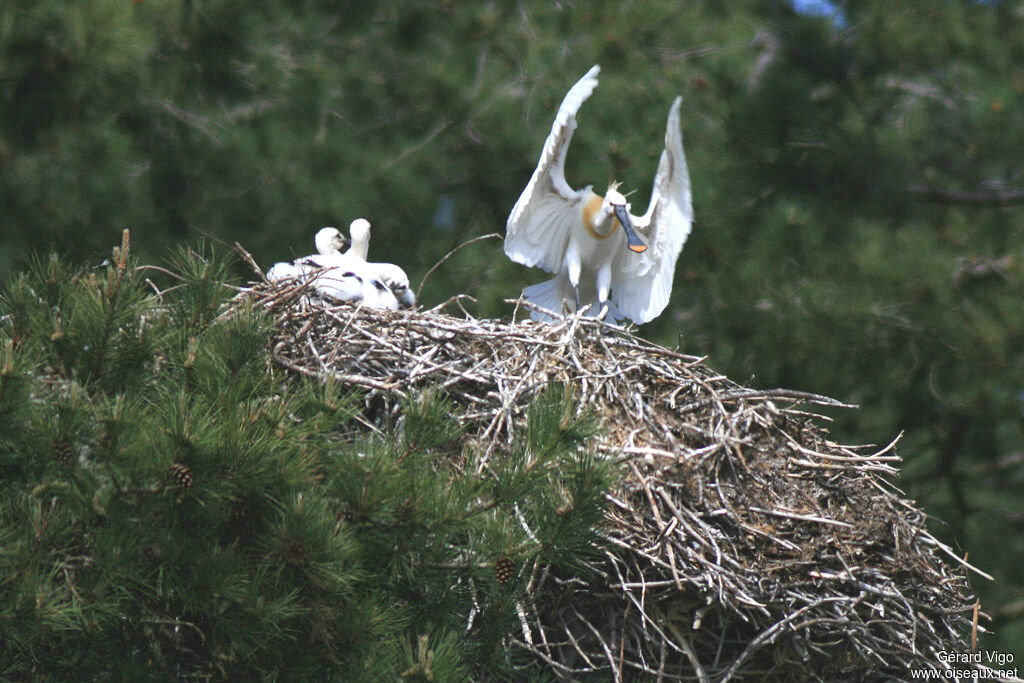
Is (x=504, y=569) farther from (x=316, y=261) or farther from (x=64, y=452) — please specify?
(x=316, y=261)

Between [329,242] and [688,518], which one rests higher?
[688,518]

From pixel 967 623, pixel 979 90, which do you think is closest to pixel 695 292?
pixel 979 90

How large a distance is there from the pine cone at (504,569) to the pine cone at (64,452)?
1.03m

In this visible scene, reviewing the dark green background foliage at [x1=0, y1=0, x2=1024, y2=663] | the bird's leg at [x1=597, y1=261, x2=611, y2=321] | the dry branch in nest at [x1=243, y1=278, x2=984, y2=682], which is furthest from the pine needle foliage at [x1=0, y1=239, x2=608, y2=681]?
the dark green background foliage at [x1=0, y1=0, x2=1024, y2=663]

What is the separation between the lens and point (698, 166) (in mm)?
7094

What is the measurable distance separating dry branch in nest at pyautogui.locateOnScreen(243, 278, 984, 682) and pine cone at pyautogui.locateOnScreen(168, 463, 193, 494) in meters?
0.83

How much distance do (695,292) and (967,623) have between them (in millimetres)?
3035

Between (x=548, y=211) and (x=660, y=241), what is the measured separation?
0.51 meters

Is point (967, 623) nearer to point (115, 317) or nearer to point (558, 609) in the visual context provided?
point (558, 609)

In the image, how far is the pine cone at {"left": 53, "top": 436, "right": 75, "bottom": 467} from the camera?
3.06m

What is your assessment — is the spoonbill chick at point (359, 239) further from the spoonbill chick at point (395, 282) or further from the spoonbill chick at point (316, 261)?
the spoonbill chick at point (395, 282)

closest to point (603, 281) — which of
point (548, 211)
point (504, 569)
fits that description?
point (548, 211)

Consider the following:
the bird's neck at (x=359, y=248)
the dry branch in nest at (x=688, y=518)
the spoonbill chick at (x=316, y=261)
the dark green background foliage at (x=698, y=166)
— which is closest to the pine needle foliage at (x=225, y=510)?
the dry branch in nest at (x=688, y=518)

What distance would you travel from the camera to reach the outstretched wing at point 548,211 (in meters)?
5.32
